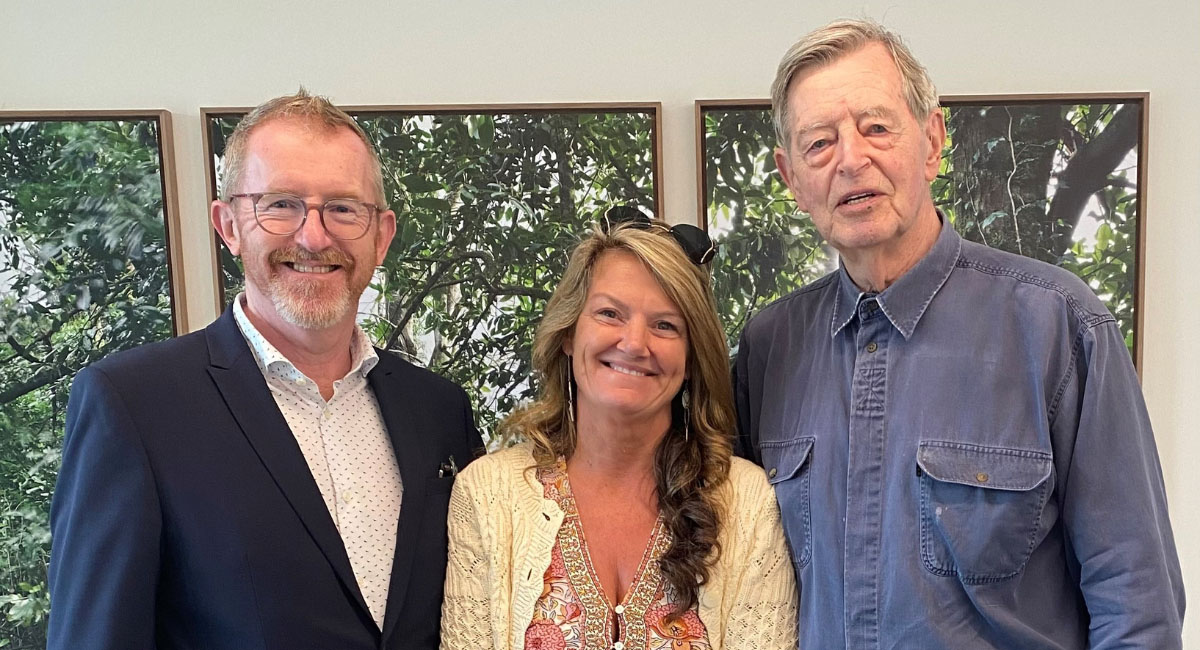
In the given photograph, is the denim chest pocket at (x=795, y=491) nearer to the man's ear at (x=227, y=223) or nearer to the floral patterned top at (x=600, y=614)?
the floral patterned top at (x=600, y=614)

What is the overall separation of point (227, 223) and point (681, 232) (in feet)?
2.88

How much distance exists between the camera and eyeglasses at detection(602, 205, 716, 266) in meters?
1.61

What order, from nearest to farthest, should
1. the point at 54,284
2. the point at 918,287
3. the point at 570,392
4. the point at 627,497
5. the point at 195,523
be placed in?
the point at 195,523 → the point at 918,287 → the point at 627,497 → the point at 570,392 → the point at 54,284

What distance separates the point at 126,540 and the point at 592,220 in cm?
125

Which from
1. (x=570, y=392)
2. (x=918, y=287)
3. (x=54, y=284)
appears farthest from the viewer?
(x=54, y=284)

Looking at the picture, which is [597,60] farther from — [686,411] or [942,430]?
[942,430]

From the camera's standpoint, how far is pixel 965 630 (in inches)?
49.4

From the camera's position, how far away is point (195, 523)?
1.24m

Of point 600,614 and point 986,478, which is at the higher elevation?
point 986,478

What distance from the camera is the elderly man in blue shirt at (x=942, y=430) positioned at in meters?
1.22

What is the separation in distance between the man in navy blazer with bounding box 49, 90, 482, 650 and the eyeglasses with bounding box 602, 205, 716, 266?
0.48 metres

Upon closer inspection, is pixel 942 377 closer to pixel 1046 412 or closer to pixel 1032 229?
pixel 1046 412

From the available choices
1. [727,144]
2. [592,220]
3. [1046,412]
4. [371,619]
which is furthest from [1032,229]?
[371,619]

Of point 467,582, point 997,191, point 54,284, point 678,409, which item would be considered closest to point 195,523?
point 467,582
